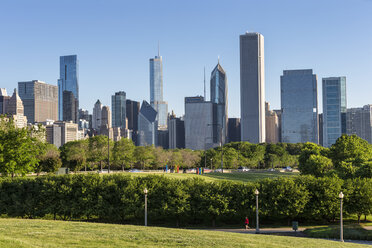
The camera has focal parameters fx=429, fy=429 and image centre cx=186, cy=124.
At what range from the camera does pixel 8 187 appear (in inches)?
1986

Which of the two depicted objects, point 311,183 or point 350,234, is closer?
point 350,234

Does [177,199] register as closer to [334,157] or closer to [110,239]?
[110,239]

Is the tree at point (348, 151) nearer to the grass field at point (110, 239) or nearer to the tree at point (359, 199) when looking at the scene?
the tree at point (359, 199)

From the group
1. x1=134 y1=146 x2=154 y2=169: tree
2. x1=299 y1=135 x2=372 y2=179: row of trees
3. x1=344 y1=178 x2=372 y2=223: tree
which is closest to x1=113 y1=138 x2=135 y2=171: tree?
x1=134 y1=146 x2=154 y2=169: tree

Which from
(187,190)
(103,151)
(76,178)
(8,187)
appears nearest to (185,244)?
(187,190)

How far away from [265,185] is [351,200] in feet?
32.2

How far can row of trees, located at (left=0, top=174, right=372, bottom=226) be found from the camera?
48062 millimetres

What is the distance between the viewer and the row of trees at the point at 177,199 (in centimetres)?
4806

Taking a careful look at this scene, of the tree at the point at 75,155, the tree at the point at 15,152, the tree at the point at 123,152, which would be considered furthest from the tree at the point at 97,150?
the tree at the point at 15,152

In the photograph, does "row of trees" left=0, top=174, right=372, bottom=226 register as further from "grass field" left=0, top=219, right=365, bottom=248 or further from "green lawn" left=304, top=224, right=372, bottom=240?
"grass field" left=0, top=219, right=365, bottom=248

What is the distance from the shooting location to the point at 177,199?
159 ft

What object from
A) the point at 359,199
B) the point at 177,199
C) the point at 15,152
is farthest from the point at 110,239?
the point at 15,152

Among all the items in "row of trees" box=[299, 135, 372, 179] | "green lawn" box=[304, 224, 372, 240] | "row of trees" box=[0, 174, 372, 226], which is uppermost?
"row of trees" box=[299, 135, 372, 179]

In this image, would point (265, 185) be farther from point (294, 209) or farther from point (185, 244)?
point (185, 244)
